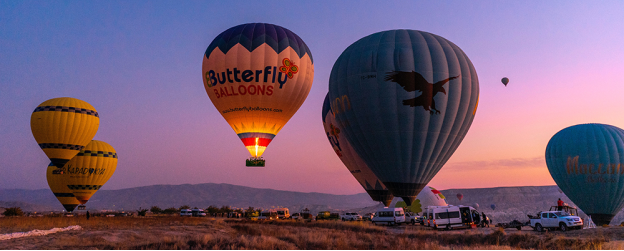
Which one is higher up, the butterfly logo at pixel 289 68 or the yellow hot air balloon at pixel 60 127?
the butterfly logo at pixel 289 68

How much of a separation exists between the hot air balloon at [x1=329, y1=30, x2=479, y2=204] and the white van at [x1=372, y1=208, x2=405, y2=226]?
5.24m

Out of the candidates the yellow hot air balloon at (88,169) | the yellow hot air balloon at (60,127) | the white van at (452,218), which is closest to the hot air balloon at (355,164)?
the white van at (452,218)

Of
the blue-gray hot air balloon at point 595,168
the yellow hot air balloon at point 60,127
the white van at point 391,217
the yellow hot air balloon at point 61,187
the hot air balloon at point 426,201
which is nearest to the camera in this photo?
the white van at point 391,217

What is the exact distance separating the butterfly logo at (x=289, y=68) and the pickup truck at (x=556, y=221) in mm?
23326

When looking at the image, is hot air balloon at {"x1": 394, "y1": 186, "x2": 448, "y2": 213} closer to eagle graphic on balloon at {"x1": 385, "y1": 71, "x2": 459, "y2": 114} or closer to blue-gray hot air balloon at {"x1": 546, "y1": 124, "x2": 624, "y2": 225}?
blue-gray hot air balloon at {"x1": 546, "y1": 124, "x2": 624, "y2": 225}

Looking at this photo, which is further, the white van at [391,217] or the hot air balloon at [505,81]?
the hot air balloon at [505,81]

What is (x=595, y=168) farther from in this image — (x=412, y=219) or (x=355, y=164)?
(x=355, y=164)

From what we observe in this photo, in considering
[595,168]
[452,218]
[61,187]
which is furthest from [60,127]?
[595,168]

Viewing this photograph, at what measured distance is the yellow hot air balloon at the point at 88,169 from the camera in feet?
193

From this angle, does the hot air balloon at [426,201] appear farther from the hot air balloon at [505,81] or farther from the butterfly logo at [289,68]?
the butterfly logo at [289,68]

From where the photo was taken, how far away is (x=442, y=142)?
33812mm

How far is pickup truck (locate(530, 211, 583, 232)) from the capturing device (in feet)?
94.1

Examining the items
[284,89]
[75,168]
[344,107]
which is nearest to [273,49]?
[284,89]

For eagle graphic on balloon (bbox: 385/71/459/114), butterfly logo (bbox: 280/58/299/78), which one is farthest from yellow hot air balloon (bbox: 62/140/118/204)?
eagle graphic on balloon (bbox: 385/71/459/114)
